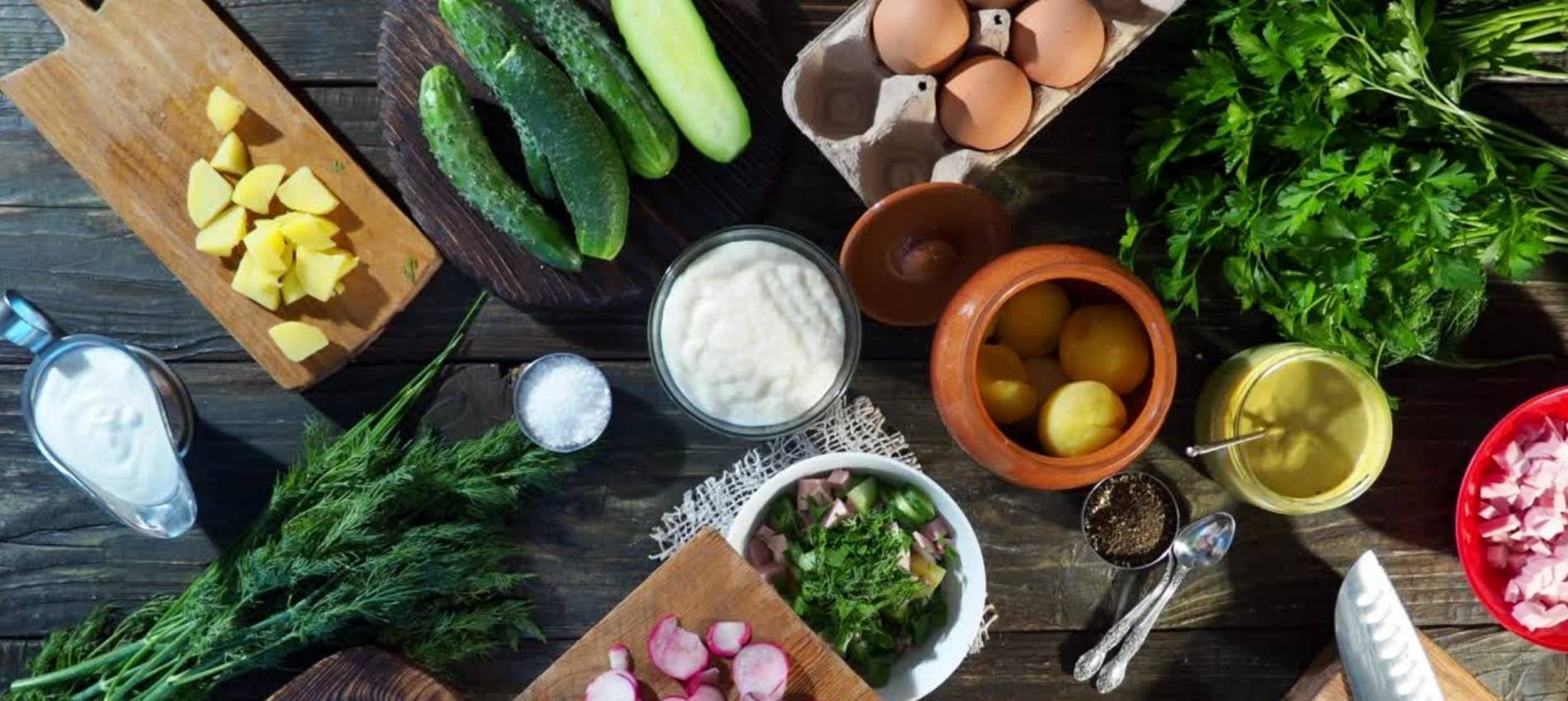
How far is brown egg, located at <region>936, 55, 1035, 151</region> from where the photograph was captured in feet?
4.17

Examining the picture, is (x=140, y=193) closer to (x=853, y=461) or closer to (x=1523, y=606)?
(x=853, y=461)

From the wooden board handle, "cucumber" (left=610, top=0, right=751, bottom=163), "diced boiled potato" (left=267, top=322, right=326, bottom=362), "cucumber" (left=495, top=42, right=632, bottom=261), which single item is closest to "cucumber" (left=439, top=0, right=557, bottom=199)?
"cucumber" (left=495, top=42, right=632, bottom=261)

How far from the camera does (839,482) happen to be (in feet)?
4.72

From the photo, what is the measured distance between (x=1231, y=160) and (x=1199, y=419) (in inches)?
15.6

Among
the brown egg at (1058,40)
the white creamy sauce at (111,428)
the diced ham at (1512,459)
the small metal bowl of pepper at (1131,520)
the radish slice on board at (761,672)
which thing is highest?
the brown egg at (1058,40)

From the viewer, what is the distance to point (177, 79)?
148 cm

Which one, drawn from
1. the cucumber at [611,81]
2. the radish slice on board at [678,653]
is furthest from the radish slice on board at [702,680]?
the cucumber at [611,81]

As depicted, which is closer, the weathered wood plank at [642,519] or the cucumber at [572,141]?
the cucumber at [572,141]

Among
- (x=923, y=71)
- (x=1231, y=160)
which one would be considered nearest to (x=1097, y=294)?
(x=1231, y=160)

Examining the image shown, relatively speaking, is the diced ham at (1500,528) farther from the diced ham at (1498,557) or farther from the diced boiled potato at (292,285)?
the diced boiled potato at (292,285)

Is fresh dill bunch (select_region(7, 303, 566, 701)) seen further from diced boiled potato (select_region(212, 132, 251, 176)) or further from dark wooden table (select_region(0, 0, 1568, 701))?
diced boiled potato (select_region(212, 132, 251, 176))

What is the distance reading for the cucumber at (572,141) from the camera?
1372mm

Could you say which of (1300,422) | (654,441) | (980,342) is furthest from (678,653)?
(1300,422)

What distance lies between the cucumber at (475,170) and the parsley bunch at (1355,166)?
2.38ft
